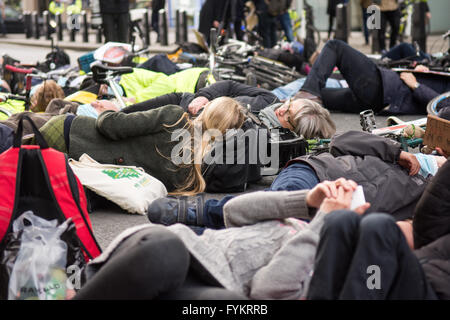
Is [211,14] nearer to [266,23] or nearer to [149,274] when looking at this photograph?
[266,23]

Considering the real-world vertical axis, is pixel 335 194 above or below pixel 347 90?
above

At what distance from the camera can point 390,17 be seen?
529 inches

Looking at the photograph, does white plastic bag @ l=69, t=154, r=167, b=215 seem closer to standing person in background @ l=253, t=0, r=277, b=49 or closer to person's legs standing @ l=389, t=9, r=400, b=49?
standing person in background @ l=253, t=0, r=277, b=49

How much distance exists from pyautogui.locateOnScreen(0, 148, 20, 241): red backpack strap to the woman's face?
2780 millimetres

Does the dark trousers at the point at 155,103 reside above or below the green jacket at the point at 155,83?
above

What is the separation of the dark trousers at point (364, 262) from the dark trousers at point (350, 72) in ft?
16.3

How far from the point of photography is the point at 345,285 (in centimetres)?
241

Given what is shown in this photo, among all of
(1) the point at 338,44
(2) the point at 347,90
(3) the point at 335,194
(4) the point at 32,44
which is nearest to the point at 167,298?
(3) the point at 335,194

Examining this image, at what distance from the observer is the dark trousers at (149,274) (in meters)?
2.43

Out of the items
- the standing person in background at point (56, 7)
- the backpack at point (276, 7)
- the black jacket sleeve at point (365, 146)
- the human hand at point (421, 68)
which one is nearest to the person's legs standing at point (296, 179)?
the black jacket sleeve at point (365, 146)

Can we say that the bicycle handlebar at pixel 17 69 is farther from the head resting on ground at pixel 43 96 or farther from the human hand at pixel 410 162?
the human hand at pixel 410 162

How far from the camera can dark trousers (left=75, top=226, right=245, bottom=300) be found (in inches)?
95.7
